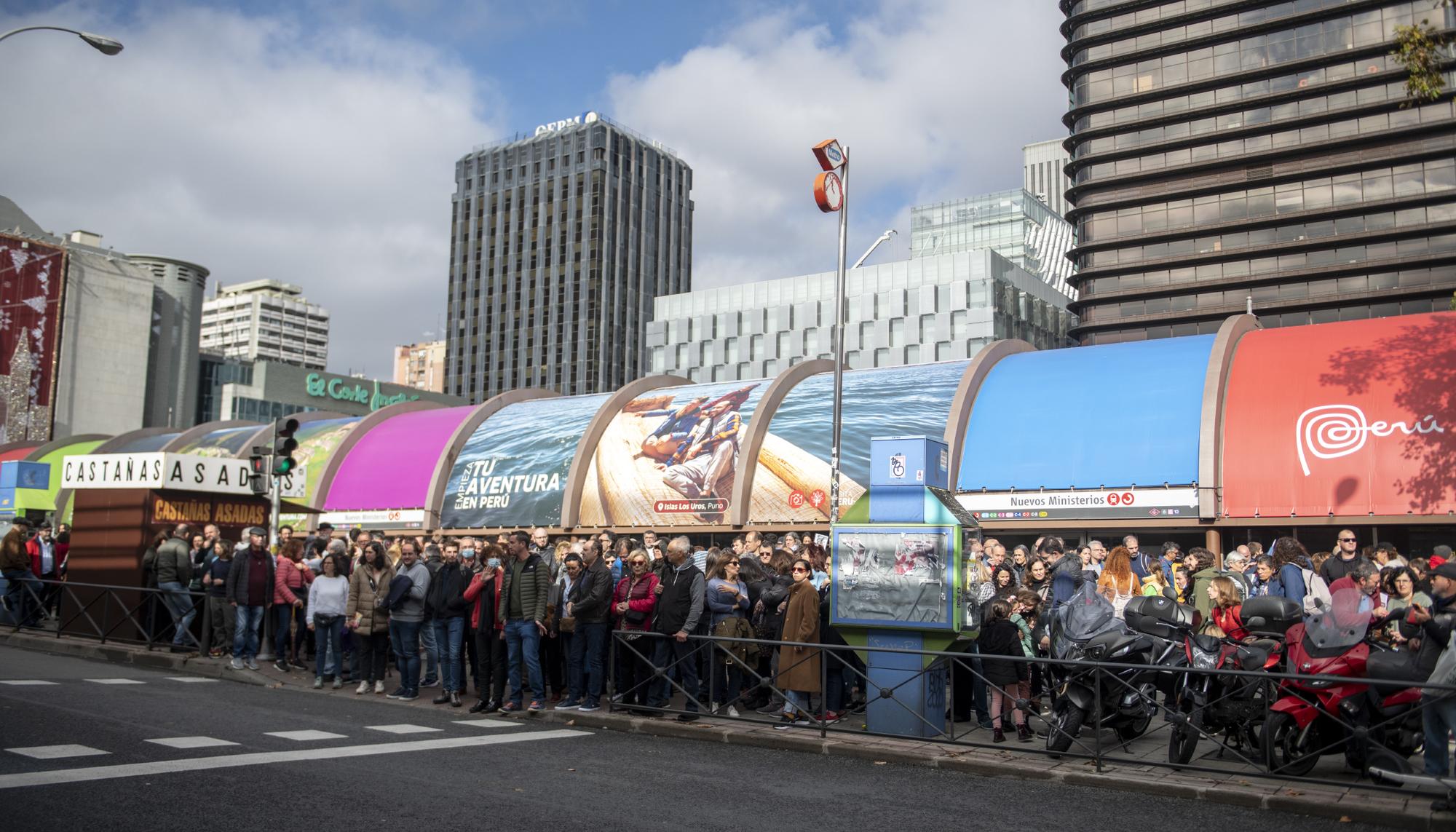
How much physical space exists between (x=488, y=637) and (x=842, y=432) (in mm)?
14739

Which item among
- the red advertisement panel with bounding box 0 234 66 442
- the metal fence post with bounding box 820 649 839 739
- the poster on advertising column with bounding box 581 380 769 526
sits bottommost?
the metal fence post with bounding box 820 649 839 739

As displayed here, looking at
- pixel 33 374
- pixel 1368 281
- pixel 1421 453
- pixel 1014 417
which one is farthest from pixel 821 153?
pixel 33 374

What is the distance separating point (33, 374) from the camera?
73.4 meters

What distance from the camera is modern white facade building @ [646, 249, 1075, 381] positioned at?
8538 cm

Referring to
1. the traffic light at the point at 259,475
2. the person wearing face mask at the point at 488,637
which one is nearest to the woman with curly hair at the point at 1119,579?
the person wearing face mask at the point at 488,637

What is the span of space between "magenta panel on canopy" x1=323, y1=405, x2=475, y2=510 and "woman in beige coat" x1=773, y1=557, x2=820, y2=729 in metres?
24.1

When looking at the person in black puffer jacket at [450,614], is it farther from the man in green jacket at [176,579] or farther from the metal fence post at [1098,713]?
the metal fence post at [1098,713]

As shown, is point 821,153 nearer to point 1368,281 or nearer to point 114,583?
point 114,583

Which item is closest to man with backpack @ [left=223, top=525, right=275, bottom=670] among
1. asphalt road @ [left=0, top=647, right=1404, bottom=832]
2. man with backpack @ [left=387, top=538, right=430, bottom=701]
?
man with backpack @ [left=387, top=538, right=430, bottom=701]

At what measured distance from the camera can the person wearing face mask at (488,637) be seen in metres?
13.0

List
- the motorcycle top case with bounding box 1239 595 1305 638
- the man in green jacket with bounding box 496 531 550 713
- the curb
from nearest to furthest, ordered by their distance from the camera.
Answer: the motorcycle top case with bounding box 1239 595 1305 638
the man in green jacket with bounding box 496 531 550 713
the curb

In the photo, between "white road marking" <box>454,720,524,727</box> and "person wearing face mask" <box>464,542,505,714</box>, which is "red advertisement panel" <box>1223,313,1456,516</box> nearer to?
"person wearing face mask" <box>464,542,505,714</box>

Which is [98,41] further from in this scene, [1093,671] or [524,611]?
[1093,671]

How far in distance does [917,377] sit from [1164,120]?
154ft
